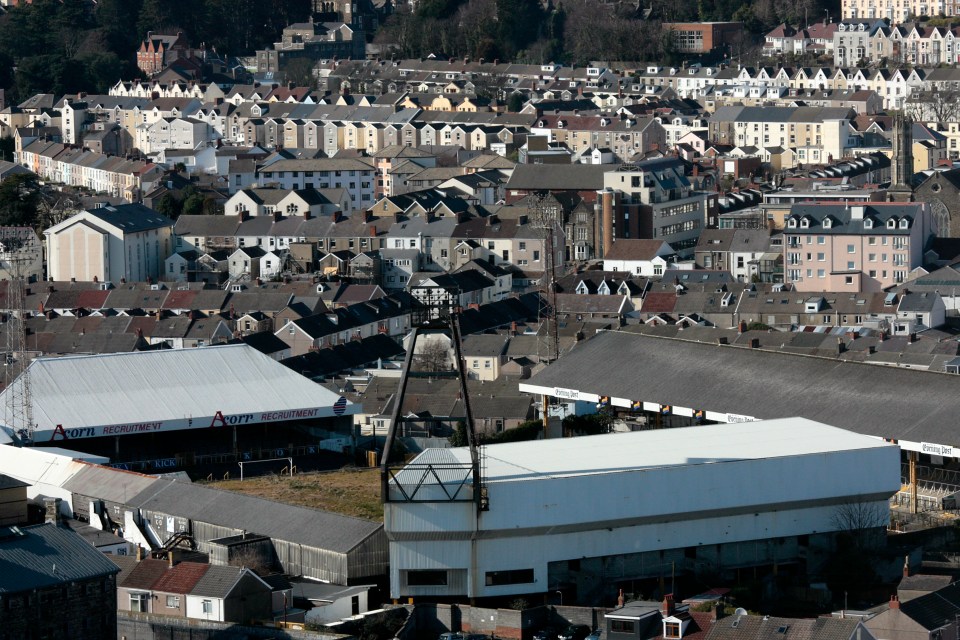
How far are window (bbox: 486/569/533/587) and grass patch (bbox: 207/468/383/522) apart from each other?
208 centimetres

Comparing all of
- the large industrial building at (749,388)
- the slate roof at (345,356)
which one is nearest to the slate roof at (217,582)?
the large industrial building at (749,388)

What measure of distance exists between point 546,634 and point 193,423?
936cm

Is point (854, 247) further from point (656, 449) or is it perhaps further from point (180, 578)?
point (180, 578)

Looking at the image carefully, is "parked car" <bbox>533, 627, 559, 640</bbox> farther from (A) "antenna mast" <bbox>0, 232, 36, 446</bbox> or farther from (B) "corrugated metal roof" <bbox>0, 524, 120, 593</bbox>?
(A) "antenna mast" <bbox>0, 232, 36, 446</bbox>

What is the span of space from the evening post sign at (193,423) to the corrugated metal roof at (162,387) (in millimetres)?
66

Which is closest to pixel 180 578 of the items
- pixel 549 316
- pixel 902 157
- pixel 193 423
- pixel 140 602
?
pixel 140 602

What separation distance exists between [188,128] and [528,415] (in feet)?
129

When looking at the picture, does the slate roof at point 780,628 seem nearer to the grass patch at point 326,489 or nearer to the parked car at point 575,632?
the parked car at point 575,632

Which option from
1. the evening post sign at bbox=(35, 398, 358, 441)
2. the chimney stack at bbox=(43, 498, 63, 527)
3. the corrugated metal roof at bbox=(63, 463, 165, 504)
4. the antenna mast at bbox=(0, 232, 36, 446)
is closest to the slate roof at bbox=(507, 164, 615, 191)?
the antenna mast at bbox=(0, 232, 36, 446)

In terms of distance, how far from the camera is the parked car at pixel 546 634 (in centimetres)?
2220

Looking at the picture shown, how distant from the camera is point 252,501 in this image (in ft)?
83.9

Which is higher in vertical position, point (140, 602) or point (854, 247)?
point (854, 247)

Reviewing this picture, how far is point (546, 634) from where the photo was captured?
73.2ft

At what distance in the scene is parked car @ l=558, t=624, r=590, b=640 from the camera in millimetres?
22203
